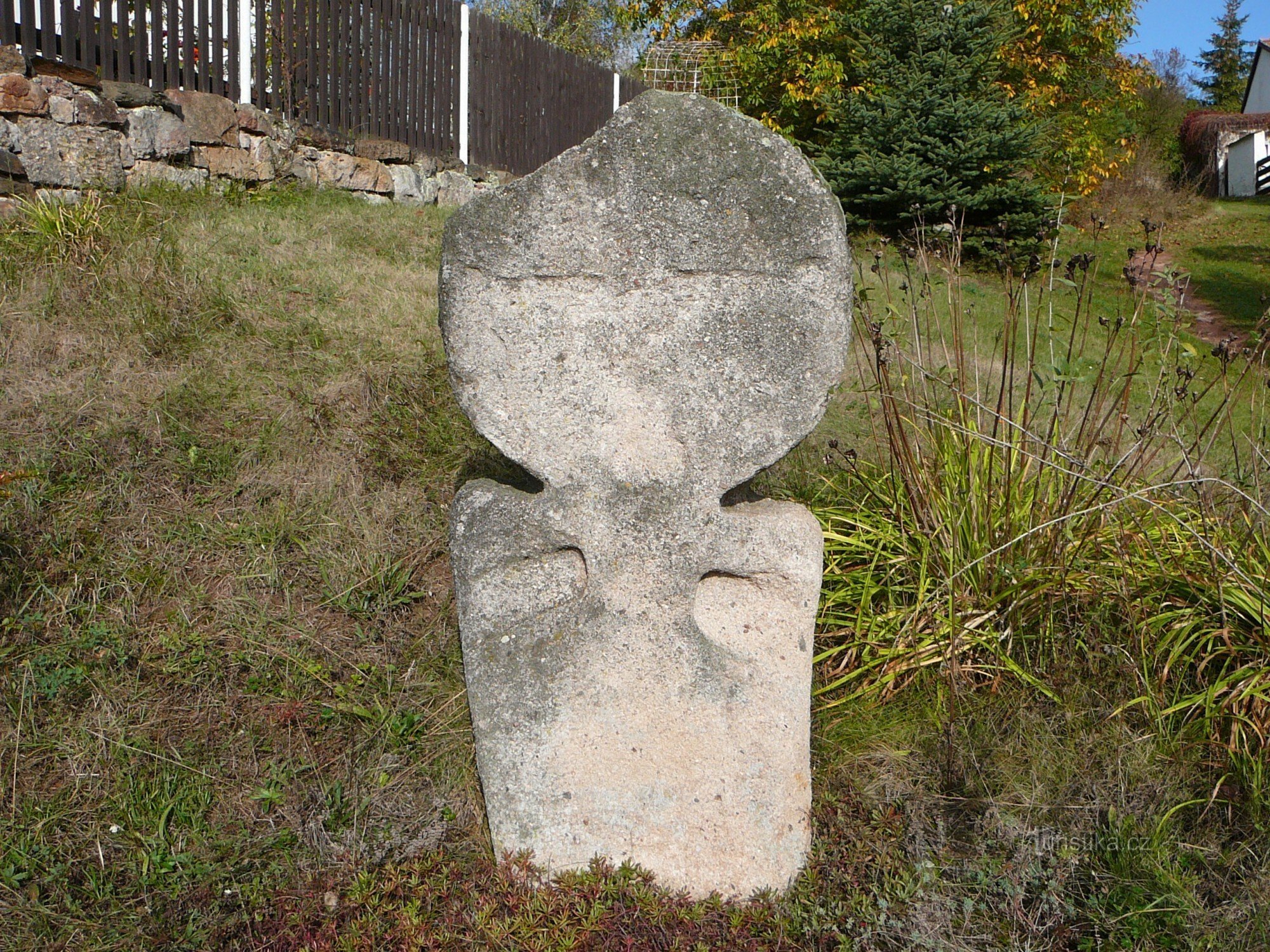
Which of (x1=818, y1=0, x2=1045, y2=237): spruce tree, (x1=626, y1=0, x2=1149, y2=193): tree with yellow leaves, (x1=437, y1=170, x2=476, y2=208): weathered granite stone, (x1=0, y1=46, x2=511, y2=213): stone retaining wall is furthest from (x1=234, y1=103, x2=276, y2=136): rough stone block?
(x1=626, y1=0, x2=1149, y2=193): tree with yellow leaves

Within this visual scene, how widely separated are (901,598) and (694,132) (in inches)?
69.4

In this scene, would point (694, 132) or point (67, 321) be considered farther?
point (67, 321)

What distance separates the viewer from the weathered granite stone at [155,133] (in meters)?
6.20

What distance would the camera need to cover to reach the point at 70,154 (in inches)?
226

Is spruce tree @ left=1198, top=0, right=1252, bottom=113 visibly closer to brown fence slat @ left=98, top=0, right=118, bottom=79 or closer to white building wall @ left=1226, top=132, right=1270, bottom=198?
white building wall @ left=1226, top=132, right=1270, bottom=198

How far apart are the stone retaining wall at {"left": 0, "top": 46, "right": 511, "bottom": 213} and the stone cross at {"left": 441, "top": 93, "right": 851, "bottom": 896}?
4.43 metres

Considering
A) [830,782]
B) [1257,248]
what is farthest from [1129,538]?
[1257,248]

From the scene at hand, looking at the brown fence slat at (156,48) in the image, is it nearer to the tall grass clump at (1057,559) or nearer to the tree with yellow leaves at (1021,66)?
the tall grass clump at (1057,559)

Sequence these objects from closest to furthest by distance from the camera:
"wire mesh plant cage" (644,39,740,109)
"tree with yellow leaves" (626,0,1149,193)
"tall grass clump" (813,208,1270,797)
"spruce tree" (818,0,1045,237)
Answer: "tall grass clump" (813,208,1270,797), "spruce tree" (818,0,1045,237), "tree with yellow leaves" (626,0,1149,193), "wire mesh plant cage" (644,39,740,109)

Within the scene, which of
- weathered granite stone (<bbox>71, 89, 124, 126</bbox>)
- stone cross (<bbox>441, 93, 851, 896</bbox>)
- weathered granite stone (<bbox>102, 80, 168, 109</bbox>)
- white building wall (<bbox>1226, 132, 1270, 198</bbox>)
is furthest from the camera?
white building wall (<bbox>1226, 132, 1270, 198</bbox>)

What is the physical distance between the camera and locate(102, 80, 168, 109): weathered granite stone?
6.09 m

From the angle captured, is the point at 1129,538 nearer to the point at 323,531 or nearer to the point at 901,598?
the point at 901,598

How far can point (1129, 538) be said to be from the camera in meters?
3.14

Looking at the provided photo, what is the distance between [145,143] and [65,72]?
1.90 feet
